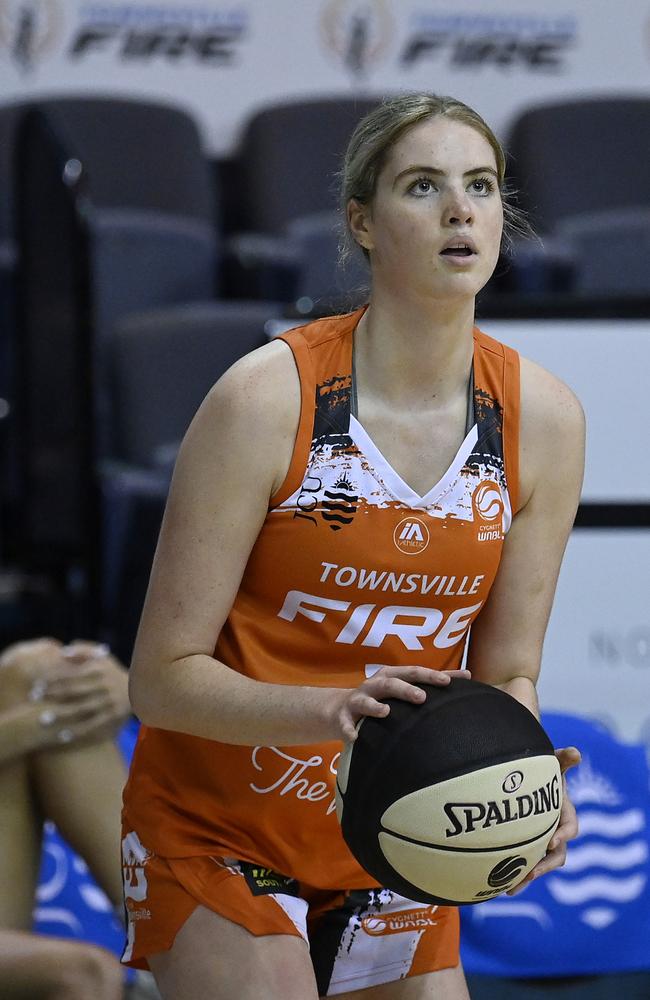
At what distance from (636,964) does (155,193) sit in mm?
3620

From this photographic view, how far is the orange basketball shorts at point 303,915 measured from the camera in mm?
1817

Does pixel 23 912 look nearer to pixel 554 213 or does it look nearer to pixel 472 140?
pixel 472 140

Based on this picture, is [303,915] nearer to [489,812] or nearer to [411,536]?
[489,812]

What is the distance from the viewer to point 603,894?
129 inches

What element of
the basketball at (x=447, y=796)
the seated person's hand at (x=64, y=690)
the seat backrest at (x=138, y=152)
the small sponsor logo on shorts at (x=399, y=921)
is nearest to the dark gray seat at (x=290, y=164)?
the seat backrest at (x=138, y=152)

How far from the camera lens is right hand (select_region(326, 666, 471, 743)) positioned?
1570 mm

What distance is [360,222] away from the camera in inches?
75.0

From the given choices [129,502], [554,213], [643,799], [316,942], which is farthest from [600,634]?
[554,213]

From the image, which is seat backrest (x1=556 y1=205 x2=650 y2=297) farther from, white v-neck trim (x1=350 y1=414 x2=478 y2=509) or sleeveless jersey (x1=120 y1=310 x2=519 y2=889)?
white v-neck trim (x1=350 y1=414 x2=478 y2=509)

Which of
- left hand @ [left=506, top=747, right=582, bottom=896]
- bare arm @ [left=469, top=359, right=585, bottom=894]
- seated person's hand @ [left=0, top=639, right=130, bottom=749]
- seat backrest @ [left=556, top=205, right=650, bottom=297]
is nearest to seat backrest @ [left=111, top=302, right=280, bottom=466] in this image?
seat backrest @ [left=556, top=205, right=650, bottom=297]

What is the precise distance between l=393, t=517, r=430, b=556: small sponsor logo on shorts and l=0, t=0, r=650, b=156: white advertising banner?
4693 millimetres

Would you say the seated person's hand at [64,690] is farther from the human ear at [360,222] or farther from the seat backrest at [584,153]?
the seat backrest at [584,153]

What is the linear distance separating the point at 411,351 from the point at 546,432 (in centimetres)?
21

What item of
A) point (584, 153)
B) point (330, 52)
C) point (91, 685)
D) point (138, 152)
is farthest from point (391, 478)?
point (330, 52)
